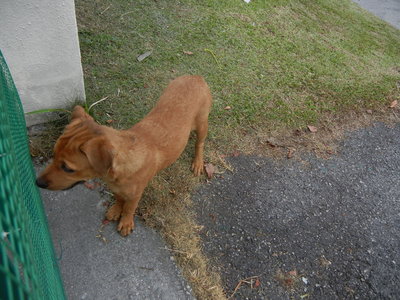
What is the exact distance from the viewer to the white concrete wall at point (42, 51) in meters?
2.78

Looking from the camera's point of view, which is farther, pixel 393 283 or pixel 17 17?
pixel 393 283

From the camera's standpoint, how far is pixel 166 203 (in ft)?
10.8

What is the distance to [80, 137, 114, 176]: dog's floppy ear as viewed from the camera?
212 cm

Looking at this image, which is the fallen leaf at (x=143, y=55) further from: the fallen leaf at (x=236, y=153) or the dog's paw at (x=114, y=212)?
the dog's paw at (x=114, y=212)

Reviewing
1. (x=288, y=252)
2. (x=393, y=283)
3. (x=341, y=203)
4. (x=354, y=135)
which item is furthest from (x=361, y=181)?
(x=288, y=252)

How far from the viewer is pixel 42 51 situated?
3.07 m

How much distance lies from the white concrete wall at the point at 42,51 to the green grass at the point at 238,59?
1.98 ft

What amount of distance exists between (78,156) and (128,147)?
406 mm

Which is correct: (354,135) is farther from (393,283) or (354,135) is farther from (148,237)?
(148,237)

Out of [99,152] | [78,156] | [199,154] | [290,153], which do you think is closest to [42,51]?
[78,156]

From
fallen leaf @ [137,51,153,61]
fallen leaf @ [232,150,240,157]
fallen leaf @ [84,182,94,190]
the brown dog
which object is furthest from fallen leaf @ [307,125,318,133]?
fallen leaf @ [84,182,94,190]

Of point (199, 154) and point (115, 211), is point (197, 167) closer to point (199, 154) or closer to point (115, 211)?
point (199, 154)

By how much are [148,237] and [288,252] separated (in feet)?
4.60

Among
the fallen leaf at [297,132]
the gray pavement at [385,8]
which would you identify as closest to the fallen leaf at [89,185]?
the fallen leaf at [297,132]
